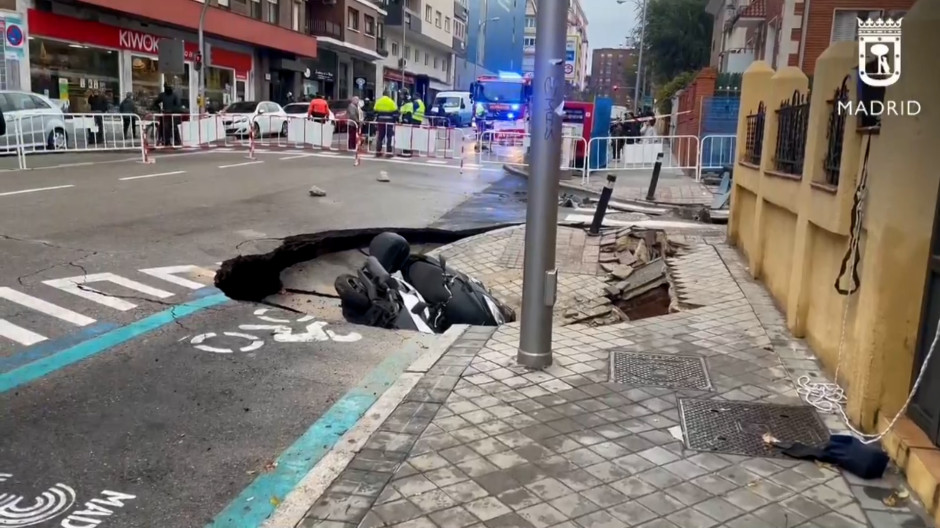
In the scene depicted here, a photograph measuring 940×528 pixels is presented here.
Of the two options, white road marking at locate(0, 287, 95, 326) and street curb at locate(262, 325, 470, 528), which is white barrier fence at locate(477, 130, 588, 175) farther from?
white road marking at locate(0, 287, 95, 326)

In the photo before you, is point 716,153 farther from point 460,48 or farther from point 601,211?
point 460,48

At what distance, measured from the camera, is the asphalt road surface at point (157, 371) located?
3502 mm

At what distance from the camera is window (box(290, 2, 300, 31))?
4138cm

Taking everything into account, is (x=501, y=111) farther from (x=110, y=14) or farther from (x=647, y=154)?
(x=647, y=154)

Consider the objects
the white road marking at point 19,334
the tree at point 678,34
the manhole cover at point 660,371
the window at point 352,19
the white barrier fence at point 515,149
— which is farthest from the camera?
the tree at point 678,34

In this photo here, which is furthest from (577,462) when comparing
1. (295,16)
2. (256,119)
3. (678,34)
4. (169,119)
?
(678,34)

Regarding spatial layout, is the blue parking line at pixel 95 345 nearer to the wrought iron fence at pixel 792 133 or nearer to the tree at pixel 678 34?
the wrought iron fence at pixel 792 133

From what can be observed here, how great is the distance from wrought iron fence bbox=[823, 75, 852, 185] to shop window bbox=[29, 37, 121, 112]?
80.4ft

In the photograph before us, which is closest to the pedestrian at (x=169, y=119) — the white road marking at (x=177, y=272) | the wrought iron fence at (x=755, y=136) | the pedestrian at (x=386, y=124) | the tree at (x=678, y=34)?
the pedestrian at (x=386, y=124)

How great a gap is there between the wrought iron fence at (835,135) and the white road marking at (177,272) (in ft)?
17.6

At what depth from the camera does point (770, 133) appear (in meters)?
7.76

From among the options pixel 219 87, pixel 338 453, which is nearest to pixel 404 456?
pixel 338 453

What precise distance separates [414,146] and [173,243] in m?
16.7

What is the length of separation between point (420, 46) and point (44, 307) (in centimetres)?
6250
